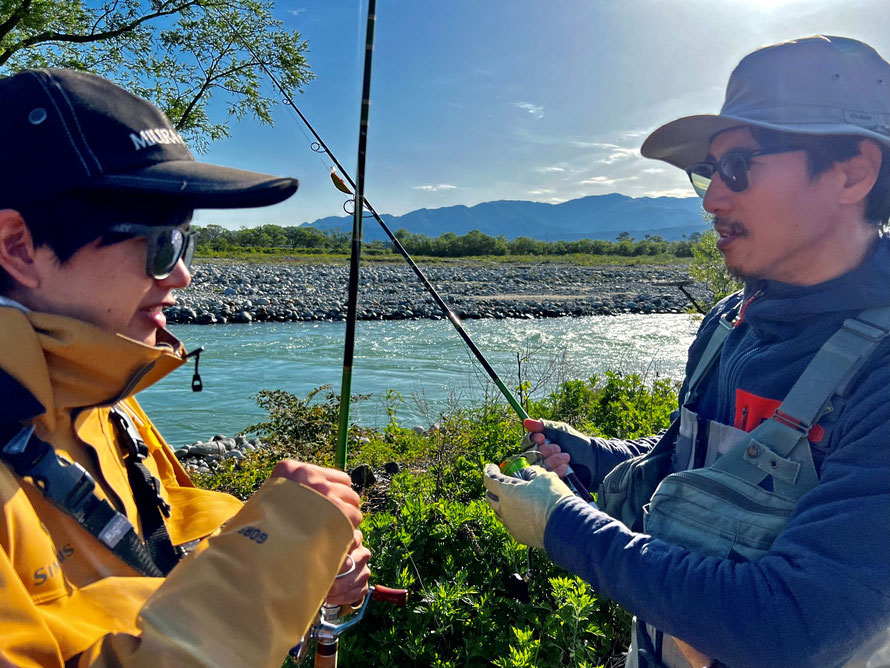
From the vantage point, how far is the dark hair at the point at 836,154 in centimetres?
147

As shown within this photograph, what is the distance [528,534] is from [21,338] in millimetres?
1320

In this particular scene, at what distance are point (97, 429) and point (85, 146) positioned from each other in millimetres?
689

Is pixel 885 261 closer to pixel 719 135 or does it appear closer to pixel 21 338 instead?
pixel 719 135

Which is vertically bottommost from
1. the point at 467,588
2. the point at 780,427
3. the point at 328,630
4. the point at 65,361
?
the point at 467,588

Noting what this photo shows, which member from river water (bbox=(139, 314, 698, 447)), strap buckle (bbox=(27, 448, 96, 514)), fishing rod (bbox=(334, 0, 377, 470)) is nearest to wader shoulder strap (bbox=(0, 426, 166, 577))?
strap buckle (bbox=(27, 448, 96, 514))

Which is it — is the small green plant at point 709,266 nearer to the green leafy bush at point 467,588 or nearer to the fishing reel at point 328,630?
the green leafy bush at point 467,588

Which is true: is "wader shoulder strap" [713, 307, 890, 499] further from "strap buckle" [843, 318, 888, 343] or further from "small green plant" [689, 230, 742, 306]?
"small green plant" [689, 230, 742, 306]

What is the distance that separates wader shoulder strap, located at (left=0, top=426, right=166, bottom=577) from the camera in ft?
3.73

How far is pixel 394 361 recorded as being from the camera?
12742 mm

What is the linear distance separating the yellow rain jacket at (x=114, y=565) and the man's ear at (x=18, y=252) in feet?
0.40

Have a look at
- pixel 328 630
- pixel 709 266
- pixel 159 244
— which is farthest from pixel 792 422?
pixel 709 266

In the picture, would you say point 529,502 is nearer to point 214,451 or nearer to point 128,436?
point 128,436

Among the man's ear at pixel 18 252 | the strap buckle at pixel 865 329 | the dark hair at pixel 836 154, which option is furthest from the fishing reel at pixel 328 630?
the dark hair at pixel 836 154

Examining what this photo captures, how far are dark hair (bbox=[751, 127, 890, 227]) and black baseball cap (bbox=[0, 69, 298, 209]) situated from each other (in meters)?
1.35
